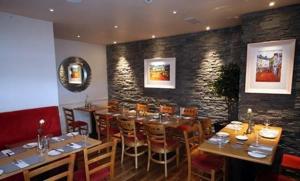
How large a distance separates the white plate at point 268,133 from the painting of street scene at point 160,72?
9.54 ft

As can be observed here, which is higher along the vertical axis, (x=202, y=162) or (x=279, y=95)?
(x=279, y=95)

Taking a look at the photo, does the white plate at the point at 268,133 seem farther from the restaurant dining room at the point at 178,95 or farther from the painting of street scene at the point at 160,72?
the painting of street scene at the point at 160,72

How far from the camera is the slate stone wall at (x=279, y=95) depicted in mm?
3064

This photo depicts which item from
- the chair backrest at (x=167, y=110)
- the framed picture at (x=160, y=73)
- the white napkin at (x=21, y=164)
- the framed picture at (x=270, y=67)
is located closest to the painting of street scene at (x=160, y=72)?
the framed picture at (x=160, y=73)

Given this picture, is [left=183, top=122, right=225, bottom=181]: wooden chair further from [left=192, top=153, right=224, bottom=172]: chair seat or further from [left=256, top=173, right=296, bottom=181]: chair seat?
[left=256, top=173, right=296, bottom=181]: chair seat

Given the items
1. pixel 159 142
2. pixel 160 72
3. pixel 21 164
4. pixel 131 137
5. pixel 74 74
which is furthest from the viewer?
pixel 74 74

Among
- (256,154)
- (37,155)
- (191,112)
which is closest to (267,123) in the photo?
(256,154)

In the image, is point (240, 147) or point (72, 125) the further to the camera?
point (72, 125)

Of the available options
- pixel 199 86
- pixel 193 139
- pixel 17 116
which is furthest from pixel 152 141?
pixel 17 116

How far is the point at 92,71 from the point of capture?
20.4 ft

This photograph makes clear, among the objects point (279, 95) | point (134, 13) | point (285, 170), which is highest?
point (134, 13)

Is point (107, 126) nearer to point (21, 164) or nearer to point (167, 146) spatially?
point (167, 146)

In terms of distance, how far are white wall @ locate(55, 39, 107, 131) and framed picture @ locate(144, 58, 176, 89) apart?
1.84 meters

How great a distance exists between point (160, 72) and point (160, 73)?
3 centimetres
